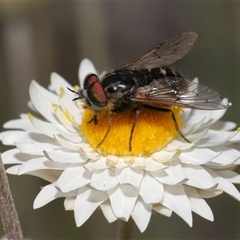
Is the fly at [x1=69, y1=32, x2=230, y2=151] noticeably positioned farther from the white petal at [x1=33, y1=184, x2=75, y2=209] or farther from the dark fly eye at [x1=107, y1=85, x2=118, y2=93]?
the white petal at [x1=33, y1=184, x2=75, y2=209]

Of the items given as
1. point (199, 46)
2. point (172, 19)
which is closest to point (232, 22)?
point (199, 46)

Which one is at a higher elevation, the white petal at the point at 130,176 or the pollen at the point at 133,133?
the pollen at the point at 133,133

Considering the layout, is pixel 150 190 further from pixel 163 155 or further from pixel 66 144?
pixel 66 144

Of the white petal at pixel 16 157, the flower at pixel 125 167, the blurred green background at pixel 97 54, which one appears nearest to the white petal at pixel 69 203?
the flower at pixel 125 167

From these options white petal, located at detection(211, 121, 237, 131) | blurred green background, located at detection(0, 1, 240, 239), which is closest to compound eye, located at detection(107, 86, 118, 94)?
white petal, located at detection(211, 121, 237, 131)

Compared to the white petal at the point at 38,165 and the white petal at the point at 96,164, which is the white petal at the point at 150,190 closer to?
the white petal at the point at 96,164

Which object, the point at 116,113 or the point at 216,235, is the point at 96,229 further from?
the point at 116,113
